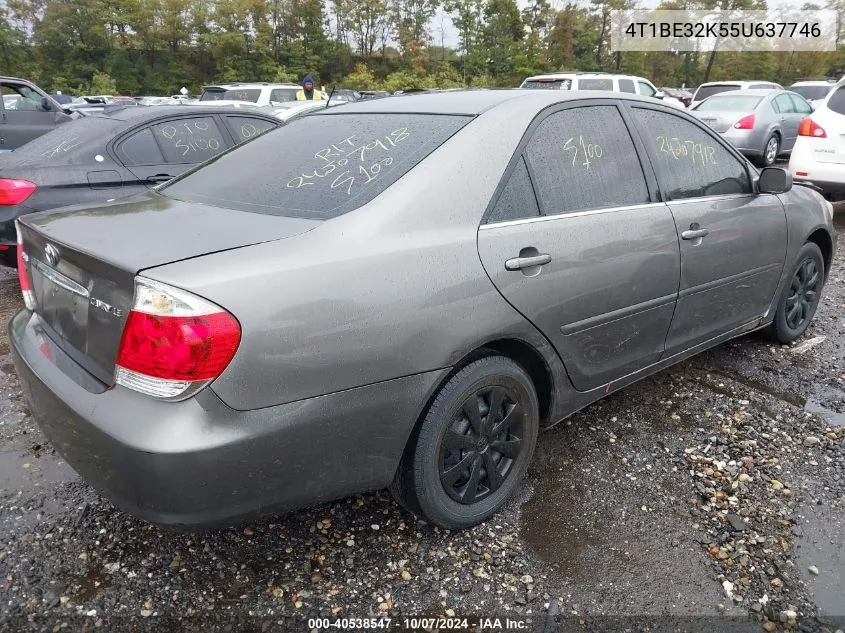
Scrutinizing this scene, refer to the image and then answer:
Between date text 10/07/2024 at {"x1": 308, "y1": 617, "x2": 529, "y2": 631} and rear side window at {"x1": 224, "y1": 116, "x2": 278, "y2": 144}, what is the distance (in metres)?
4.66

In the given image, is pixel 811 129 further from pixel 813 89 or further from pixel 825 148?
pixel 813 89

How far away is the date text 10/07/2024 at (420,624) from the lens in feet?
6.53

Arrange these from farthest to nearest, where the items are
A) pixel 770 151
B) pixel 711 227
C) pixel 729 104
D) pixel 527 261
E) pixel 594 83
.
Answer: pixel 594 83, pixel 729 104, pixel 770 151, pixel 711 227, pixel 527 261

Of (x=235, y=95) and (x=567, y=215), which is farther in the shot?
(x=235, y=95)

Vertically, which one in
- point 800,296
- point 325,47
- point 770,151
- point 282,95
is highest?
point 325,47

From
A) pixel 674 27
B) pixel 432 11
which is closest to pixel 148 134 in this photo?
pixel 674 27

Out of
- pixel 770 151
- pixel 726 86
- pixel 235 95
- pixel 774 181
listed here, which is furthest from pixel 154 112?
pixel 726 86

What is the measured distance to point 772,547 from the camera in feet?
7.62

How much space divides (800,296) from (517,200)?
9.12 feet

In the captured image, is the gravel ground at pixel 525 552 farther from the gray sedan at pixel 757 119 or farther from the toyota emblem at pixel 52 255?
the gray sedan at pixel 757 119

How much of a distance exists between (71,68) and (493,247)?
183 ft

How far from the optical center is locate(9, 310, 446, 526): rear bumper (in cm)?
168

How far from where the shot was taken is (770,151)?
11297 mm

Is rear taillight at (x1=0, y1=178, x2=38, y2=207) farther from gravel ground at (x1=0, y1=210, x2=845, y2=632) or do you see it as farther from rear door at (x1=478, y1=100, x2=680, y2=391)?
rear door at (x1=478, y1=100, x2=680, y2=391)
